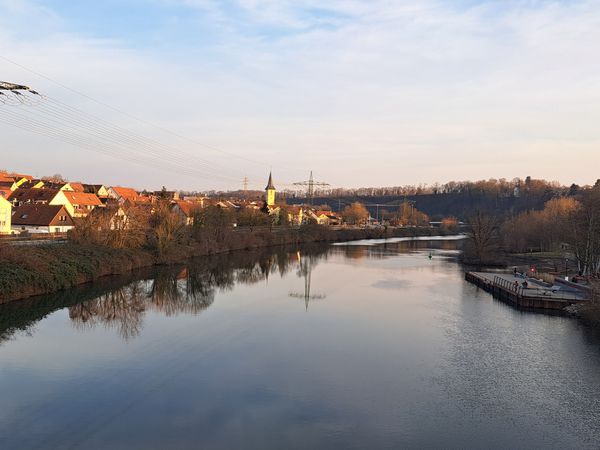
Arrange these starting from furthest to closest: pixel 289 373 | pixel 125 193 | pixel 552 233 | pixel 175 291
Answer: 1. pixel 125 193
2. pixel 552 233
3. pixel 175 291
4. pixel 289 373

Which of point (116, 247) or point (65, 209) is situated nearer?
point (116, 247)

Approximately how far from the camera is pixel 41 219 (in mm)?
39594

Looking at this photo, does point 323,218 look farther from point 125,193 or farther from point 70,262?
point 70,262

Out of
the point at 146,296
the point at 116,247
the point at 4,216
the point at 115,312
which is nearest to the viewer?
the point at 115,312

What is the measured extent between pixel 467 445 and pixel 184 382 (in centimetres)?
663

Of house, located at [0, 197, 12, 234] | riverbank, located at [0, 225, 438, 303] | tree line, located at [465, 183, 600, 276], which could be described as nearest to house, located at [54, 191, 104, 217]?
house, located at [0, 197, 12, 234]

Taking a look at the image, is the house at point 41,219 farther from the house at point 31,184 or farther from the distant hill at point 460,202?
the distant hill at point 460,202

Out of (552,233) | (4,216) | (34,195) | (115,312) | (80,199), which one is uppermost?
(34,195)

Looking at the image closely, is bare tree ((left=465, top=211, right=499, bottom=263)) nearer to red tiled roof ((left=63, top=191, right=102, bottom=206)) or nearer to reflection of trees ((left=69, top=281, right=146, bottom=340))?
reflection of trees ((left=69, top=281, right=146, bottom=340))

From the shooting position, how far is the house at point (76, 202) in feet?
159

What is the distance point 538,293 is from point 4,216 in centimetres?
3550

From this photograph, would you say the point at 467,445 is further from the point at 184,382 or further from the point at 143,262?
the point at 143,262

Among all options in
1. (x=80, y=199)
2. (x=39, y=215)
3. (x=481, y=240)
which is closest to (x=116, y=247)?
(x=39, y=215)

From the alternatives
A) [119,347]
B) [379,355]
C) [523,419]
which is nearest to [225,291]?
[119,347]
